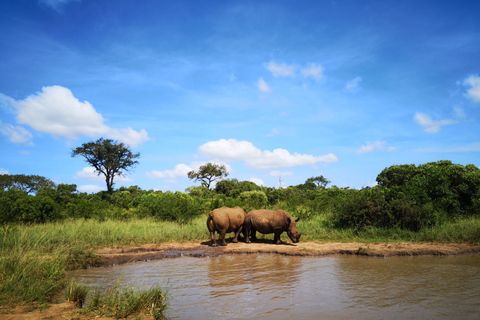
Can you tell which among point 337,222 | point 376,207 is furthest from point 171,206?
point 376,207

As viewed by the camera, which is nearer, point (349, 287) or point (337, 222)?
point (349, 287)

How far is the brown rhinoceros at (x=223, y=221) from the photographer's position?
37.7 feet

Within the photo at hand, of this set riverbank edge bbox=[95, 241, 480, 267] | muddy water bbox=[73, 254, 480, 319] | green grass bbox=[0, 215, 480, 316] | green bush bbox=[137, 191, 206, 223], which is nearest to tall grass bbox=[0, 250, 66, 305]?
green grass bbox=[0, 215, 480, 316]

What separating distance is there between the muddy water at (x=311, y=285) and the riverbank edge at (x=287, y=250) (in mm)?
498

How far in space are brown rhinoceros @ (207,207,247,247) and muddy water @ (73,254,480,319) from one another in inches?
73.3

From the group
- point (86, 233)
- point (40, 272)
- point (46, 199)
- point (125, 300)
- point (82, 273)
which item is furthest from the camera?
point (46, 199)

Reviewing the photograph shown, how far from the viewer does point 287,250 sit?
33.9 feet

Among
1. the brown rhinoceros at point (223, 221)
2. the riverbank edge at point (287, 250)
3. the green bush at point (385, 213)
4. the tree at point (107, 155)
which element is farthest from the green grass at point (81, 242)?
the tree at point (107, 155)

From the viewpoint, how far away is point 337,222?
14.1m

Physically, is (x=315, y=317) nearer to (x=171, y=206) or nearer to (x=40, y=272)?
(x=40, y=272)

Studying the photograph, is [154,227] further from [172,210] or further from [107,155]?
[107,155]

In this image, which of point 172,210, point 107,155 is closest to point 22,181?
point 107,155

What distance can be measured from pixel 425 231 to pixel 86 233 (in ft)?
41.9

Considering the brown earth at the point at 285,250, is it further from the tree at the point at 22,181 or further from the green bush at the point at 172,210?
the tree at the point at 22,181
